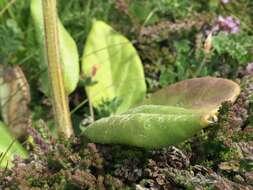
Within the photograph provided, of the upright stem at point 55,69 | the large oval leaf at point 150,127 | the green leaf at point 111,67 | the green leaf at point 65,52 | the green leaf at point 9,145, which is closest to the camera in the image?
the large oval leaf at point 150,127

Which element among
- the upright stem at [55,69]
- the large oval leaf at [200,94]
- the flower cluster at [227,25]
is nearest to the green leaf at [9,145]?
the upright stem at [55,69]

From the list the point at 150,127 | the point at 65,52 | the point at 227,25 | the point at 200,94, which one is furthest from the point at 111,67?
the point at 150,127

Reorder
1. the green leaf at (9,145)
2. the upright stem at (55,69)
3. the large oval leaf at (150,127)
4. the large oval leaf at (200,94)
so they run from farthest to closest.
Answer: the green leaf at (9,145)
the upright stem at (55,69)
the large oval leaf at (200,94)
the large oval leaf at (150,127)

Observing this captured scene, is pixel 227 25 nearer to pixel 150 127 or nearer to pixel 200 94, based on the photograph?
pixel 200 94

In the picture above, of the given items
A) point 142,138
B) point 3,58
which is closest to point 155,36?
point 3,58

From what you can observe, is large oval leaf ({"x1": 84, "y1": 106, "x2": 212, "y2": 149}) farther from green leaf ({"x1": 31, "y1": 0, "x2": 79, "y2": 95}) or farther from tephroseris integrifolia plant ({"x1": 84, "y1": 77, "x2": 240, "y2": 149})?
green leaf ({"x1": 31, "y1": 0, "x2": 79, "y2": 95})

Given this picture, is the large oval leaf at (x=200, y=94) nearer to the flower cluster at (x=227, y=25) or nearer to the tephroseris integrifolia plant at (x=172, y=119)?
the tephroseris integrifolia plant at (x=172, y=119)

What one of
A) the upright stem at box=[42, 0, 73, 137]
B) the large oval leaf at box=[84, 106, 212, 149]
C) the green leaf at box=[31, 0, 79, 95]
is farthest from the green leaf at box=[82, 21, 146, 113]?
the large oval leaf at box=[84, 106, 212, 149]
